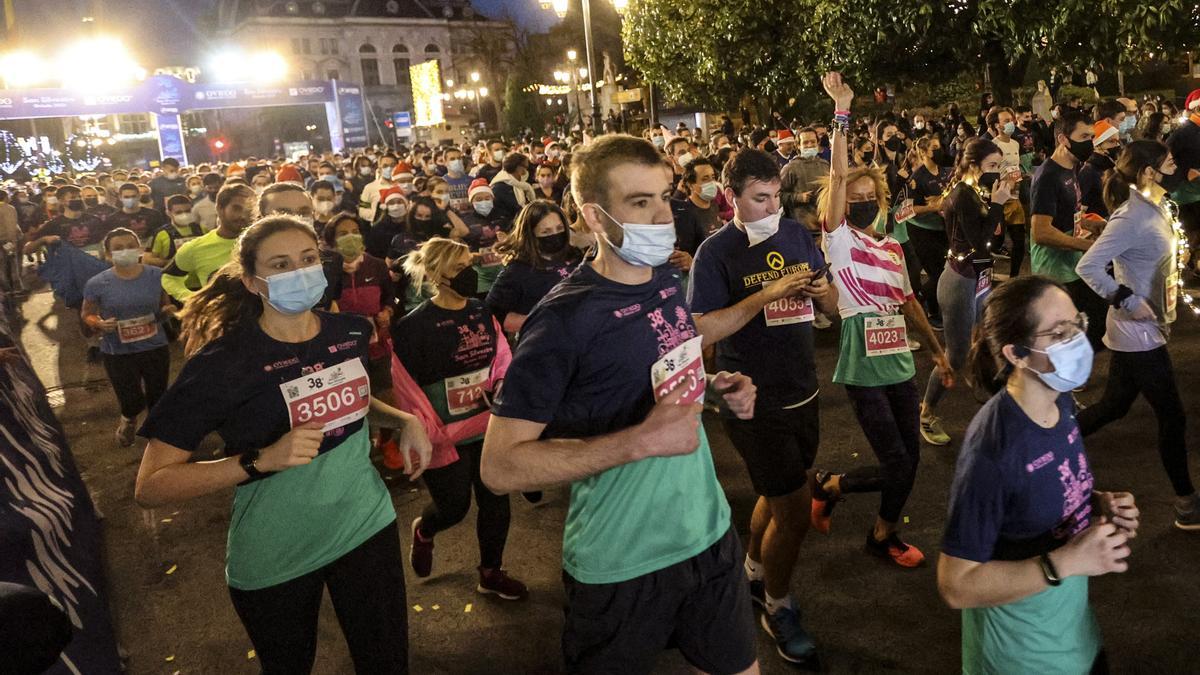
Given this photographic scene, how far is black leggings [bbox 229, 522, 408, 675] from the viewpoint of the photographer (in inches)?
119

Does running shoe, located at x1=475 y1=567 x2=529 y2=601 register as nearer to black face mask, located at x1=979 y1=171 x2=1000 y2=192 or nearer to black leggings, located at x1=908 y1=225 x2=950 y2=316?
black face mask, located at x1=979 y1=171 x2=1000 y2=192

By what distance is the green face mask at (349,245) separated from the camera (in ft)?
23.7

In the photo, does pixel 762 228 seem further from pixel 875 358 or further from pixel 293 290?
pixel 293 290

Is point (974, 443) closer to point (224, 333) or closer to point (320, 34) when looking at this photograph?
point (224, 333)

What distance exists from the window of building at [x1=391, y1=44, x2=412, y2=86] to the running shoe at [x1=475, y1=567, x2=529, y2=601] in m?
93.8

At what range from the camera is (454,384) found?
472 cm

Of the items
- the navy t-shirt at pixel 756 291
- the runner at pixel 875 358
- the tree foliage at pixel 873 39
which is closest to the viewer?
the navy t-shirt at pixel 756 291

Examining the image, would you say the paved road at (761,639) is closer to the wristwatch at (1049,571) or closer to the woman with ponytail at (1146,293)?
the woman with ponytail at (1146,293)

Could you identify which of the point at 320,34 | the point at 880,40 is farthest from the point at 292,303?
the point at 320,34

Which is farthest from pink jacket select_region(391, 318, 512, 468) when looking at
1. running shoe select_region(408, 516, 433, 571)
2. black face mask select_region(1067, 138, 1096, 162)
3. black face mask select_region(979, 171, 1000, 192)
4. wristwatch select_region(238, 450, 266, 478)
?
black face mask select_region(979, 171, 1000, 192)

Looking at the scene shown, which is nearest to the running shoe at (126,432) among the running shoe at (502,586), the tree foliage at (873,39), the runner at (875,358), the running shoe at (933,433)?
the running shoe at (502,586)

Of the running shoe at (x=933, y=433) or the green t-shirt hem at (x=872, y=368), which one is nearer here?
the green t-shirt hem at (x=872, y=368)

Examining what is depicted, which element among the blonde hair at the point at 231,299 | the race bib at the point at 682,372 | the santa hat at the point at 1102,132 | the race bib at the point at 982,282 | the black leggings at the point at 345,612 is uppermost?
the santa hat at the point at 1102,132

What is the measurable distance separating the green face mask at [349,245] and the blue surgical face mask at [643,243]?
506 cm
